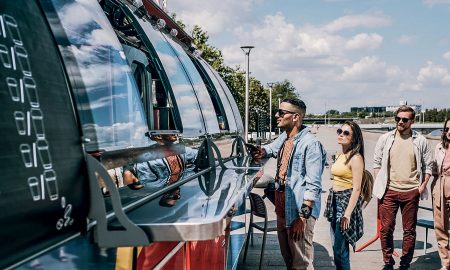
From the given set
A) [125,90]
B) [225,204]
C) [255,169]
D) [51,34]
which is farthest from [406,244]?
[51,34]

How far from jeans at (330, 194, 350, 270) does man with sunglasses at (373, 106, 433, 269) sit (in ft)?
2.91

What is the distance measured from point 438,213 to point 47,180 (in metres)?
5.54

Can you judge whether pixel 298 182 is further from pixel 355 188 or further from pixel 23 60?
pixel 23 60

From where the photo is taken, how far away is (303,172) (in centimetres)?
491

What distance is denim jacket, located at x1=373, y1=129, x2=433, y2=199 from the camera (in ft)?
19.6

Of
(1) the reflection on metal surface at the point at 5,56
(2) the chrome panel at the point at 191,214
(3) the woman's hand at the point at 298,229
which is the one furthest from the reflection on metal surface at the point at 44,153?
(3) the woman's hand at the point at 298,229

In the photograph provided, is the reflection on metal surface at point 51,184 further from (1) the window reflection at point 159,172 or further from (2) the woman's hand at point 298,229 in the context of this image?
(2) the woman's hand at point 298,229

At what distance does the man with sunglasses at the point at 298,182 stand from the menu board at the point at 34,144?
344 centimetres

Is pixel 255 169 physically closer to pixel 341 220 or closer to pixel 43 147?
pixel 341 220

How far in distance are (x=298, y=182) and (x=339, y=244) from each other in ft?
2.85

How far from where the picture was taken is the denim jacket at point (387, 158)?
5.97m

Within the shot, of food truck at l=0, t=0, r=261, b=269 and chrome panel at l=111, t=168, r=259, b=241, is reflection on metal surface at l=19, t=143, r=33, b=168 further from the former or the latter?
chrome panel at l=111, t=168, r=259, b=241

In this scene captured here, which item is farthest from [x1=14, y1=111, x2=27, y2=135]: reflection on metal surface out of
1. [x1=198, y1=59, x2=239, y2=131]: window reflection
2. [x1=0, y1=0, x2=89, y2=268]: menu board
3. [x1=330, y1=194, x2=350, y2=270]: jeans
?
[x1=198, y1=59, x2=239, y2=131]: window reflection

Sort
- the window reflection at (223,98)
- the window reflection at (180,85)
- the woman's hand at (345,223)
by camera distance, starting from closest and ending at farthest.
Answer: the window reflection at (180,85)
the woman's hand at (345,223)
the window reflection at (223,98)
